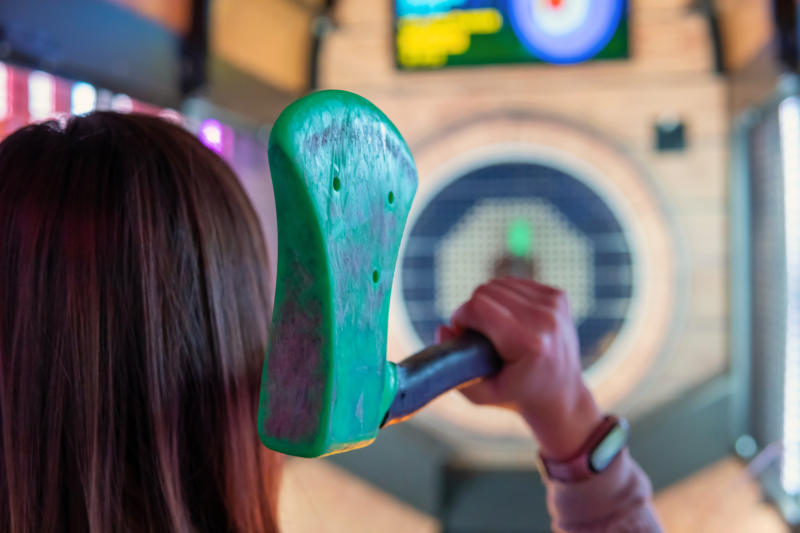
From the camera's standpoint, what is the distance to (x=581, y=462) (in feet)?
1.89

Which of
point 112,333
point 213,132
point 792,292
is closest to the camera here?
point 112,333

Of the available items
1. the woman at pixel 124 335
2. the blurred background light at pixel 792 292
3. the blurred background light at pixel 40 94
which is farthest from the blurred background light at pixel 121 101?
the blurred background light at pixel 792 292

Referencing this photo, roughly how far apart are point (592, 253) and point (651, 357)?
397 mm

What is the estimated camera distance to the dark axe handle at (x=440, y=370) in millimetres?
383

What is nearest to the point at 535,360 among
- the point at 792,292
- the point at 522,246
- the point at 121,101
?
the point at 121,101

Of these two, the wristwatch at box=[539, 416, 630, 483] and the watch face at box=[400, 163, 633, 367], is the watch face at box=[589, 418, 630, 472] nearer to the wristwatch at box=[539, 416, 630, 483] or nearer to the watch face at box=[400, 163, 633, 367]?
the wristwatch at box=[539, 416, 630, 483]

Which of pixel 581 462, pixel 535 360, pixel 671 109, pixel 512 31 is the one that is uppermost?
pixel 512 31

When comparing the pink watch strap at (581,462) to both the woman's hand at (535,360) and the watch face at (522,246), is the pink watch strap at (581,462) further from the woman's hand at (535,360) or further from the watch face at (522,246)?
the watch face at (522,246)

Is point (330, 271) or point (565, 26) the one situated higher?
point (565, 26)

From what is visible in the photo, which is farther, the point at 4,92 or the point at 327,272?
the point at 4,92

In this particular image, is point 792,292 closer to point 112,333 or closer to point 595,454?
point 595,454

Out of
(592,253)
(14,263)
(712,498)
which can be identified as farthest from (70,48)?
(712,498)

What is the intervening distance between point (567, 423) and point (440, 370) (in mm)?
214

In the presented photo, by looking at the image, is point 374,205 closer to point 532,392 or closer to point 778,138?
point 532,392
